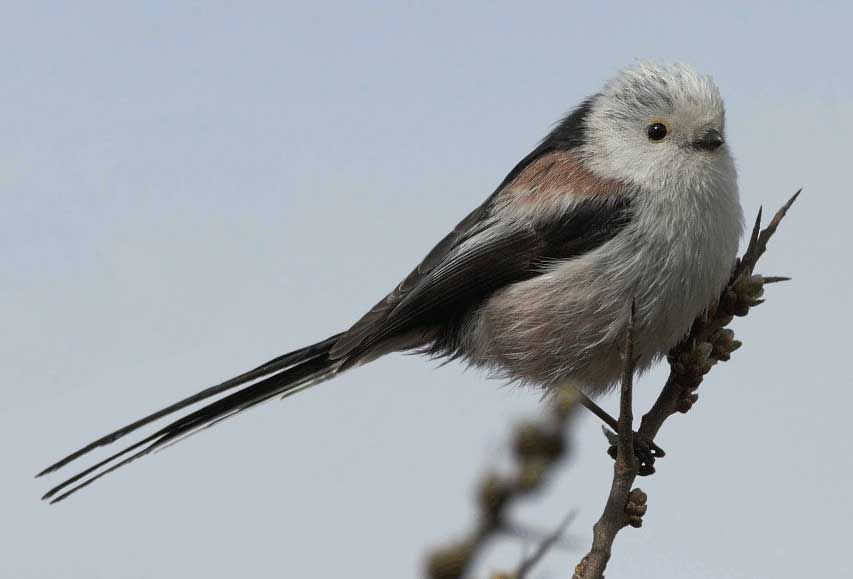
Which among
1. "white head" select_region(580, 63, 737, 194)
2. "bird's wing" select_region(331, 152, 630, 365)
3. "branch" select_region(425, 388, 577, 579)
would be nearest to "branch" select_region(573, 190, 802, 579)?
"white head" select_region(580, 63, 737, 194)

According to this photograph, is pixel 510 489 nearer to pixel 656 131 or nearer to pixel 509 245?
pixel 509 245

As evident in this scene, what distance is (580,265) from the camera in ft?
13.7

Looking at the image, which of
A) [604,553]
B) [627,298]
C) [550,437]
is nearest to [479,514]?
[550,437]

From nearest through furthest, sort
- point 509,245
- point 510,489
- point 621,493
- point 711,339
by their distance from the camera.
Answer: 1. point 510,489
2. point 621,493
3. point 711,339
4. point 509,245

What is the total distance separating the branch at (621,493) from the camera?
244 cm

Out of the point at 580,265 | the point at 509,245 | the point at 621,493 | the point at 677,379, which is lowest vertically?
the point at 621,493

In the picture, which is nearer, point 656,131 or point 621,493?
point 621,493

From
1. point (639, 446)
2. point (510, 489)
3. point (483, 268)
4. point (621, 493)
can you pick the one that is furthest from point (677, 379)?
→ point (510, 489)

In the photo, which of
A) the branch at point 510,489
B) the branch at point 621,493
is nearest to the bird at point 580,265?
the branch at point 621,493

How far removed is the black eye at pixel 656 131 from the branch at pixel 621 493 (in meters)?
1.75

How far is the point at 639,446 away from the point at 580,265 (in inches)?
33.3

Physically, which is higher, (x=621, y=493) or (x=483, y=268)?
(x=483, y=268)

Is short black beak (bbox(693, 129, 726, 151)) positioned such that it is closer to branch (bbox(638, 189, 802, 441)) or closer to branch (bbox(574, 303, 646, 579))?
branch (bbox(638, 189, 802, 441))

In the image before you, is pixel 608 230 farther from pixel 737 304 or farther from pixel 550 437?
pixel 550 437
